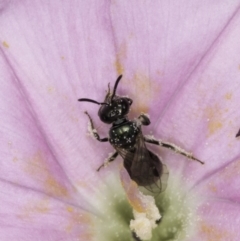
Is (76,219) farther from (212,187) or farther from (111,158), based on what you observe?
(212,187)

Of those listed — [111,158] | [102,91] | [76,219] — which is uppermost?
[102,91]

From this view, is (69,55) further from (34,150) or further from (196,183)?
(196,183)

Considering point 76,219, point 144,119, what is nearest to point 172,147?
point 144,119

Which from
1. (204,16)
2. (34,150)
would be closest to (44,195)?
(34,150)

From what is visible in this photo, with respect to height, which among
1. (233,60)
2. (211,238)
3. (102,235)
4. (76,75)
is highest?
(233,60)

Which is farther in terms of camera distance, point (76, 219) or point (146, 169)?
point (76, 219)

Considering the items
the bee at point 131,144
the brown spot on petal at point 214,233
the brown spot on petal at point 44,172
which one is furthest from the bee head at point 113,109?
the brown spot on petal at point 214,233
